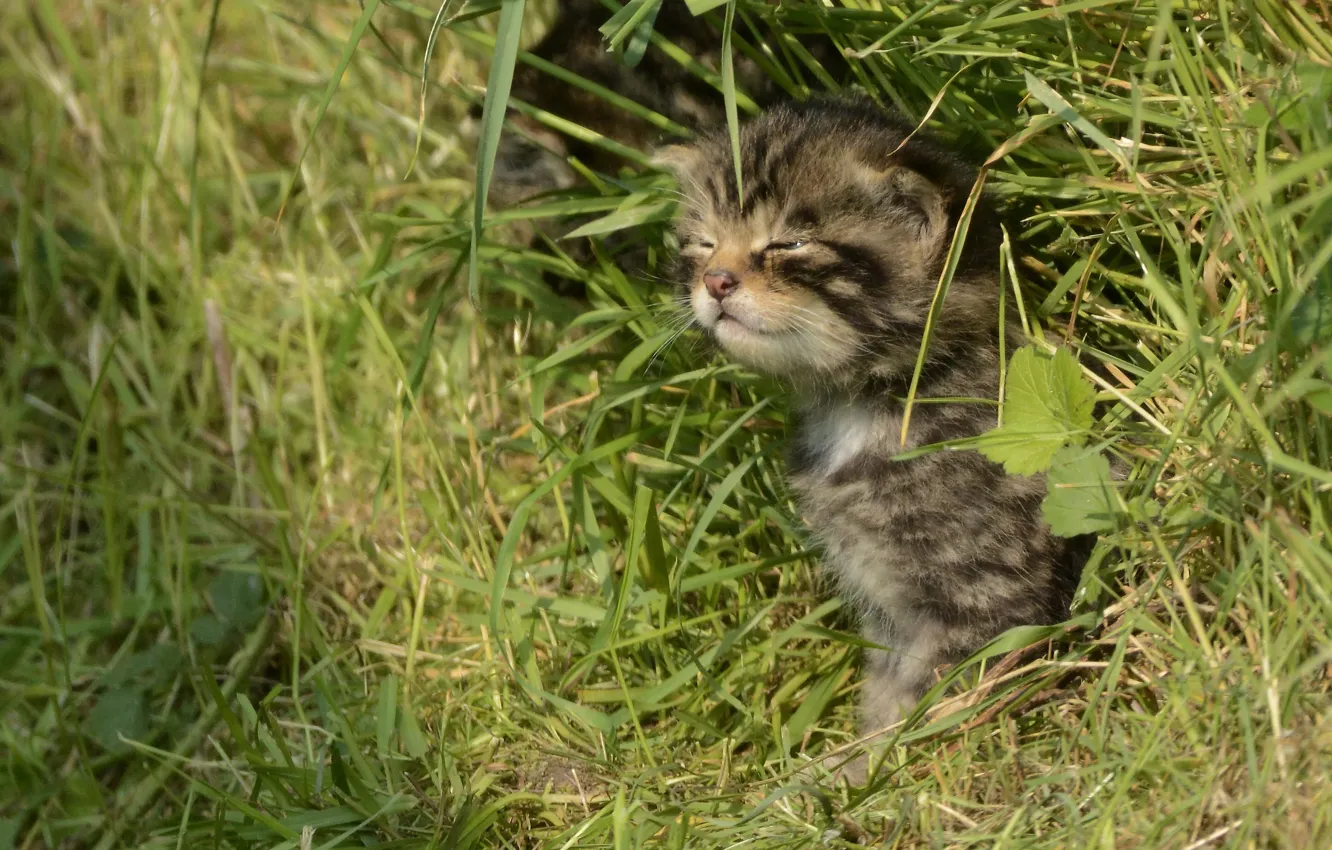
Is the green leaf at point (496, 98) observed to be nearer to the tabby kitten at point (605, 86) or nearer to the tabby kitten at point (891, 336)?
the tabby kitten at point (891, 336)

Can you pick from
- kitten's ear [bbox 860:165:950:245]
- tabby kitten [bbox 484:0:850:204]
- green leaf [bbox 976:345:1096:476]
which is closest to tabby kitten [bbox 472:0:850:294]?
tabby kitten [bbox 484:0:850:204]

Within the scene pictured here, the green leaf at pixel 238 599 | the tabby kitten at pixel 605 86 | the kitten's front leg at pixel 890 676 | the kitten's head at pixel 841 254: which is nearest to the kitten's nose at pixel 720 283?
the kitten's head at pixel 841 254

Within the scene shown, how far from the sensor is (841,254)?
248cm

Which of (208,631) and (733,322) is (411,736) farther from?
(733,322)

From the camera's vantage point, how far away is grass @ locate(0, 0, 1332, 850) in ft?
7.02

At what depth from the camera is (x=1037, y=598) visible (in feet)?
8.21

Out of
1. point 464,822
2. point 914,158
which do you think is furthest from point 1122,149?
point 464,822

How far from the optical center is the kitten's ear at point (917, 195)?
2432 millimetres

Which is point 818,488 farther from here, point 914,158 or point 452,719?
point 452,719

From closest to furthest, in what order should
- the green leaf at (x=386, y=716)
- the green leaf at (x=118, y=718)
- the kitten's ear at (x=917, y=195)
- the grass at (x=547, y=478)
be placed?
the grass at (x=547, y=478)
the kitten's ear at (x=917, y=195)
the green leaf at (x=386, y=716)
the green leaf at (x=118, y=718)

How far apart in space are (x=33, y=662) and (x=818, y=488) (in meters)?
2.18

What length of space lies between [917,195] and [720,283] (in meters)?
0.43

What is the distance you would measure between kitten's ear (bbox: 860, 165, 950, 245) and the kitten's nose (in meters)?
0.34

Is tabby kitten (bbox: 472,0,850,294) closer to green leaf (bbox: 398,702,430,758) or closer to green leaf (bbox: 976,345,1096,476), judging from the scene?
green leaf (bbox: 976,345,1096,476)
